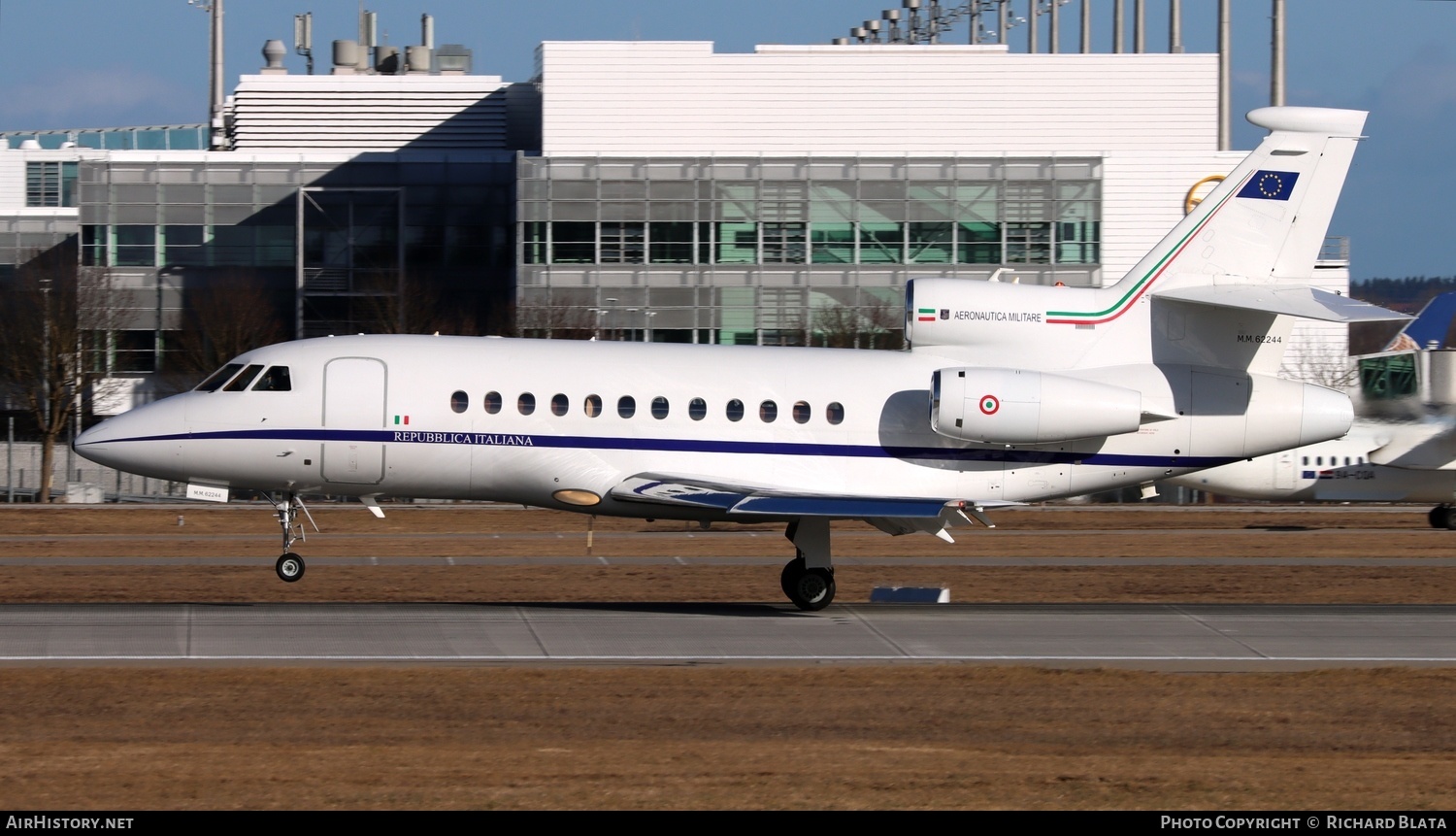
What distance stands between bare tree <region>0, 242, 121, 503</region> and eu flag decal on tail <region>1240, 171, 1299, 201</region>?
40.6 m

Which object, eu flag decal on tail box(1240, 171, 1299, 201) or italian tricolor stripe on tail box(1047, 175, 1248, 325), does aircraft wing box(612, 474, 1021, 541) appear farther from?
eu flag decal on tail box(1240, 171, 1299, 201)

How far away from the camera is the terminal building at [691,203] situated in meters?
63.9

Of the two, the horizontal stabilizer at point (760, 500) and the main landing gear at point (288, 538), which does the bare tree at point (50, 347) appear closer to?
the main landing gear at point (288, 538)

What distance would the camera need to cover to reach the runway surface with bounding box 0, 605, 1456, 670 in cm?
1816

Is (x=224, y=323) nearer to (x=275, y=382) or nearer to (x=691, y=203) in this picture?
(x=691, y=203)

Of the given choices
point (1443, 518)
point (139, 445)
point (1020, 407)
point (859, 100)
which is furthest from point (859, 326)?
point (139, 445)

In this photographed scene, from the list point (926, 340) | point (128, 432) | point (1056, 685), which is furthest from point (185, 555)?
point (1056, 685)

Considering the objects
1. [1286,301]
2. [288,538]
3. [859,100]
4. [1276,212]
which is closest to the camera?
[1286,301]

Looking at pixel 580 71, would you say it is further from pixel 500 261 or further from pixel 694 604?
pixel 694 604

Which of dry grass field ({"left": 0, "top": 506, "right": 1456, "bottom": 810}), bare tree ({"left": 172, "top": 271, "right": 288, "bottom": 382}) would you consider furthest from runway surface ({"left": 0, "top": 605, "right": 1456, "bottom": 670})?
bare tree ({"left": 172, "top": 271, "right": 288, "bottom": 382})

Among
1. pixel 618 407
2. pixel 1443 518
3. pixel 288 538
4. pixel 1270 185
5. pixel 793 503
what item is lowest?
pixel 1443 518

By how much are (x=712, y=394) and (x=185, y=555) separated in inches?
606

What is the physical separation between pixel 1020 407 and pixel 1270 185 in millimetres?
4862

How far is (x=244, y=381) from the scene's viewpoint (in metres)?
21.9
